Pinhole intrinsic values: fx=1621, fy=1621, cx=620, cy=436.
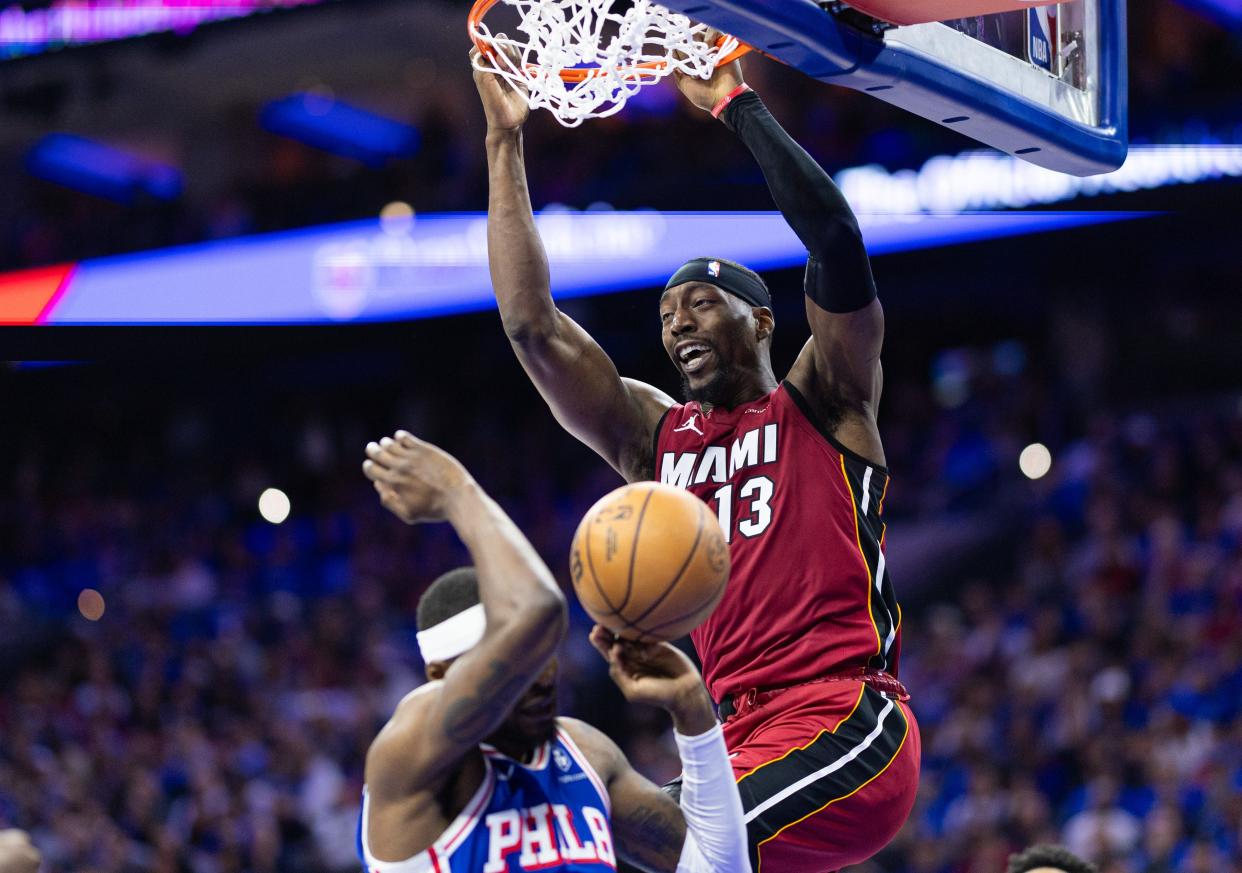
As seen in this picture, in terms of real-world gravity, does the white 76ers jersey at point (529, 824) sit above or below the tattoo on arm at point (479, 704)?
below

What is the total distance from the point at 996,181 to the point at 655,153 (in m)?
3.36

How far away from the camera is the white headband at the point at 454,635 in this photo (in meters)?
3.30

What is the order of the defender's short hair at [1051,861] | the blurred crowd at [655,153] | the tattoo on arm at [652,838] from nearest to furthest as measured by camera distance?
the tattoo on arm at [652,838] → the defender's short hair at [1051,861] → the blurred crowd at [655,153]

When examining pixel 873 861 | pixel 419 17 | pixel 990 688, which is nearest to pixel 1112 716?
pixel 990 688

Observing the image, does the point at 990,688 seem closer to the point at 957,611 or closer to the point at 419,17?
the point at 957,611

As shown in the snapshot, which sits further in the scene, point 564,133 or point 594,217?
point 564,133

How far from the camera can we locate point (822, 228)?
447cm

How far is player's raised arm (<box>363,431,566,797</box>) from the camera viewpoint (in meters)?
3.09

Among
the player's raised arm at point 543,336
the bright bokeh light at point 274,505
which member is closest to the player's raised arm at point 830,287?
the player's raised arm at point 543,336

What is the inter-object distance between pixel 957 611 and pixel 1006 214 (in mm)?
3564

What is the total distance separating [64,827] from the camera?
1362cm

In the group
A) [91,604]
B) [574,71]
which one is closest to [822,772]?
[574,71]

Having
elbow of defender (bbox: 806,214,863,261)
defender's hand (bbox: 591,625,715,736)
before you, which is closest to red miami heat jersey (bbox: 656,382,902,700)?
elbow of defender (bbox: 806,214,863,261)

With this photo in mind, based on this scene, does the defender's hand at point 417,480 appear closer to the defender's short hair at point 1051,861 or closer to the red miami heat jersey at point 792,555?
the red miami heat jersey at point 792,555
